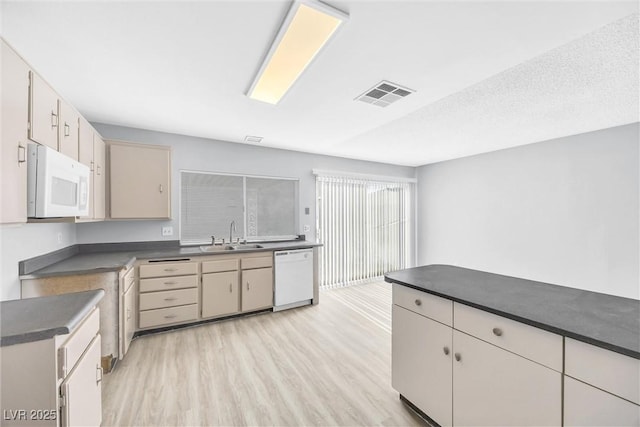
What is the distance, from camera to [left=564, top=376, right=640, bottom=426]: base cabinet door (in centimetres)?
92

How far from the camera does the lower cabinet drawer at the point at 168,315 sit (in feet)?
9.55

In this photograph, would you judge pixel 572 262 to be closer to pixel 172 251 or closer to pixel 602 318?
pixel 602 318

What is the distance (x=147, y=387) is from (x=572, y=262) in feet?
17.1

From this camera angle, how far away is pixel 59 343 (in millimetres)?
1098

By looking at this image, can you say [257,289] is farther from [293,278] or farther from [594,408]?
[594,408]

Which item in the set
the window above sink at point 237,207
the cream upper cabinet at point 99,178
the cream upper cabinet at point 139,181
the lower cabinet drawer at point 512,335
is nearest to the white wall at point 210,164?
the window above sink at point 237,207

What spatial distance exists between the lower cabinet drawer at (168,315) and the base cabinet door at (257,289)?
2.05ft

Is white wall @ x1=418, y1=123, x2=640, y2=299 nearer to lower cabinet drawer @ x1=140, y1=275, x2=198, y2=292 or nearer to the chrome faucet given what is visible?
the chrome faucet

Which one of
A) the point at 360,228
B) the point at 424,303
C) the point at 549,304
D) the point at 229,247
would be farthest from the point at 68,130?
the point at 360,228

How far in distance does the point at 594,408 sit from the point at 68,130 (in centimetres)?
342

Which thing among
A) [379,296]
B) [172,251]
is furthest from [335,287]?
[172,251]

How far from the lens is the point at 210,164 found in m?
3.86

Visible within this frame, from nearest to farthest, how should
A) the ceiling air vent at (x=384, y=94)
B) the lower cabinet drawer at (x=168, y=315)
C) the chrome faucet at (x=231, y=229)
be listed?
the ceiling air vent at (x=384, y=94) → the lower cabinet drawer at (x=168, y=315) → the chrome faucet at (x=231, y=229)

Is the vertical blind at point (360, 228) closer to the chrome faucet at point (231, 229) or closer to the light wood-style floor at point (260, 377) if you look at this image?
the chrome faucet at point (231, 229)
